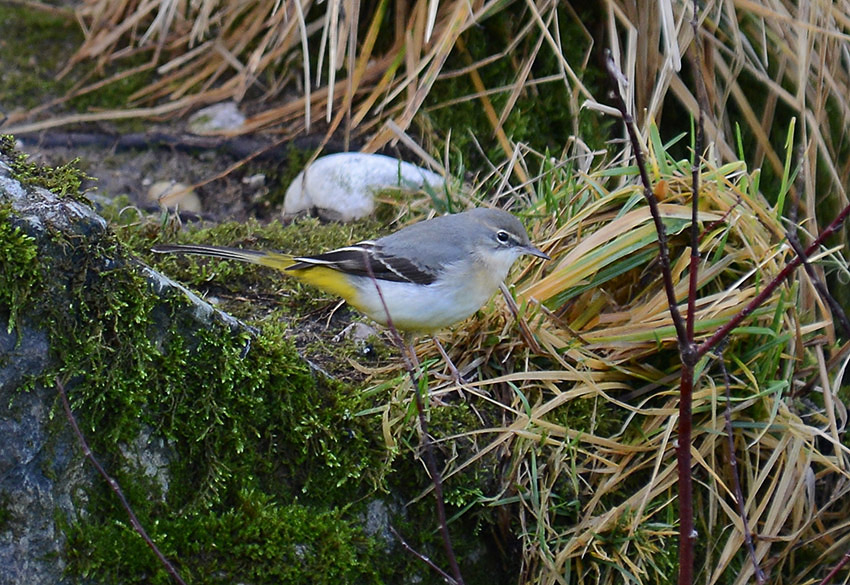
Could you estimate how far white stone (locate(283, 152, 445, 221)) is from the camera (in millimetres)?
5117

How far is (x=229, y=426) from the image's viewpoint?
10.7 feet

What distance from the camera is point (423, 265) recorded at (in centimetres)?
409

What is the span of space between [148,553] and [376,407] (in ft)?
3.18

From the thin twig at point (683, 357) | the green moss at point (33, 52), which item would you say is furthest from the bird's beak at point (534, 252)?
the green moss at point (33, 52)

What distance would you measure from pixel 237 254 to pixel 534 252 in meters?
1.24

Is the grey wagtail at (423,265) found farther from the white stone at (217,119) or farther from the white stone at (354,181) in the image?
the white stone at (217,119)

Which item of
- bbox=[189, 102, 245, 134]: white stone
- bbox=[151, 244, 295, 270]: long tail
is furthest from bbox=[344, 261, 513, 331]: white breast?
bbox=[189, 102, 245, 134]: white stone

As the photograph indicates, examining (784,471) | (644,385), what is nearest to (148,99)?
(644,385)

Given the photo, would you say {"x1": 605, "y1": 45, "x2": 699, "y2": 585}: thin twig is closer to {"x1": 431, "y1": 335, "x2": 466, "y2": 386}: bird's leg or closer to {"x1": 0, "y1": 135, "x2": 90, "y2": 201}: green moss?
{"x1": 431, "y1": 335, "x2": 466, "y2": 386}: bird's leg

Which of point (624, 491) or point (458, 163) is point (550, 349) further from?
point (458, 163)

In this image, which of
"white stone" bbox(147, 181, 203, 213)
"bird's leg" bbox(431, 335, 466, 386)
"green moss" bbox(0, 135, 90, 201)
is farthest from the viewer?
"white stone" bbox(147, 181, 203, 213)

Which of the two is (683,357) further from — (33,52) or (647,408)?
(33,52)

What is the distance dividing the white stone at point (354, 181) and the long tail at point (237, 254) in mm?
1108

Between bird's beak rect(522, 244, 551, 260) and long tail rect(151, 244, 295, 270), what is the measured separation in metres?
0.99
